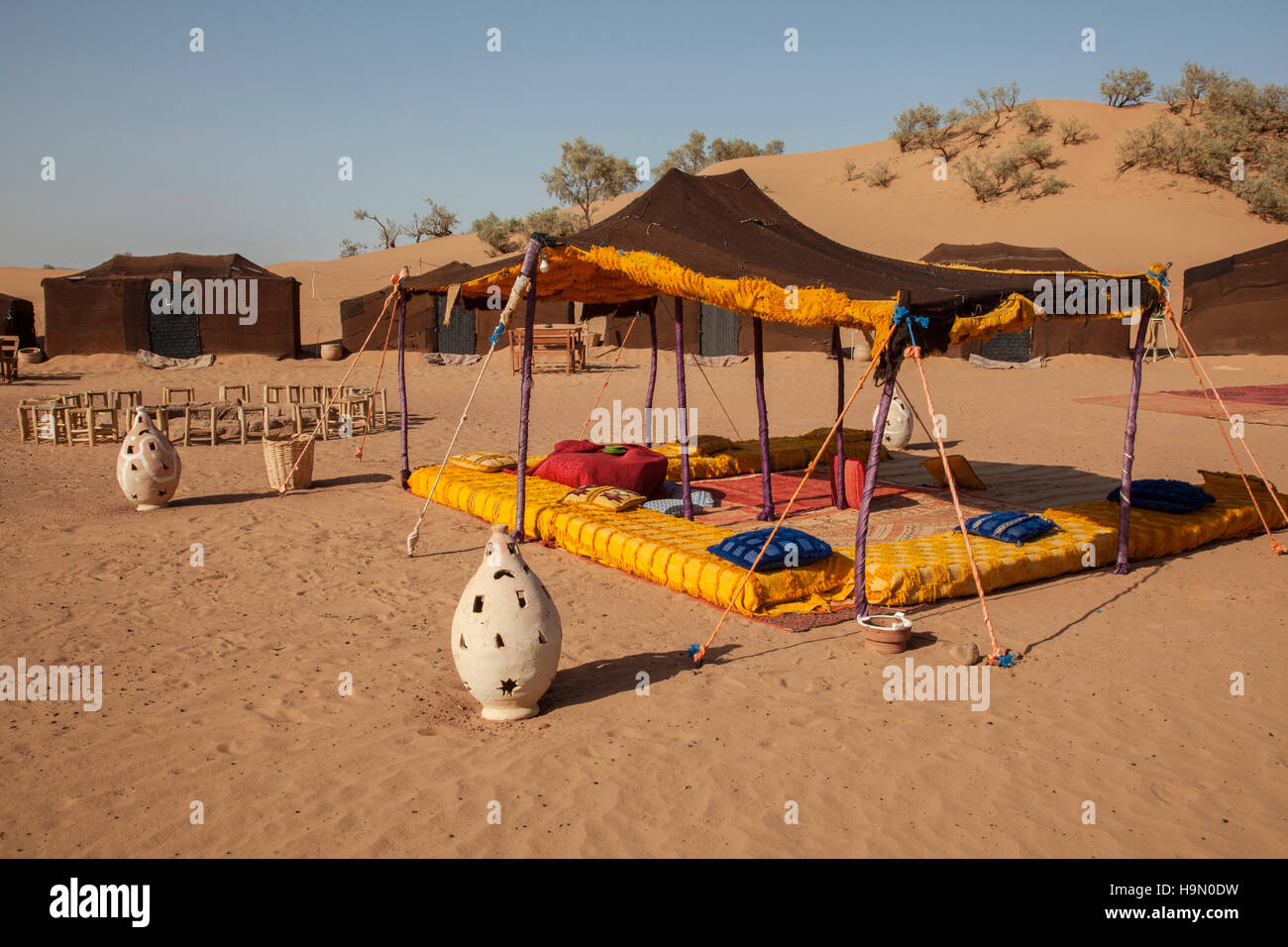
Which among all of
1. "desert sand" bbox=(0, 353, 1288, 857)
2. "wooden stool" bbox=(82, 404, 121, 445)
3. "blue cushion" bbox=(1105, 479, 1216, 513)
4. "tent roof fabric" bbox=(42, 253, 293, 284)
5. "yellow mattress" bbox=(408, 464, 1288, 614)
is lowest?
"desert sand" bbox=(0, 353, 1288, 857)

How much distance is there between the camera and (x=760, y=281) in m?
6.83

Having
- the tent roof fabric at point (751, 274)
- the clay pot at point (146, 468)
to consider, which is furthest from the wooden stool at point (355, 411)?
the clay pot at point (146, 468)

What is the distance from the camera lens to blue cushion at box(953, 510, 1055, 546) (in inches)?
282

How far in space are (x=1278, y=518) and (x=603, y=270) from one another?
6.80 m

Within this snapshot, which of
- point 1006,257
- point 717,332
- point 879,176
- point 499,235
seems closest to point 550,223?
point 499,235

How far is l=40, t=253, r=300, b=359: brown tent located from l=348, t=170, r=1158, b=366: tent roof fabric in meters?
14.4

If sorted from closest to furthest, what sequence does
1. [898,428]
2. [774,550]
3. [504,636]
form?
[504,636] → [774,550] → [898,428]

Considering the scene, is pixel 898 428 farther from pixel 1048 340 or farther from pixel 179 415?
pixel 1048 340

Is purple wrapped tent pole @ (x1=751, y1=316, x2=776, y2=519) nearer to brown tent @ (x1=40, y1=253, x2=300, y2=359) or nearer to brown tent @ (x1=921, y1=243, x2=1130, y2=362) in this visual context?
brown tent @ (x1=921, y1=243, x2=1130, y2=362)

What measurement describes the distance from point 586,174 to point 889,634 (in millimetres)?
47850

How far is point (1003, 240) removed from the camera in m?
36.0

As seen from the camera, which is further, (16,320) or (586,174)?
(586,174)

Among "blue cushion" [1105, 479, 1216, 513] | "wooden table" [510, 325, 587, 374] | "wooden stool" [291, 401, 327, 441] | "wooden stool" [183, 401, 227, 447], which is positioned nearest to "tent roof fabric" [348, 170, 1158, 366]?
"blue cushion" [1105, 479, 1216, 513]

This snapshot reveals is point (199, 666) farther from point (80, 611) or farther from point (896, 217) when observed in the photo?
point (896, 217)
